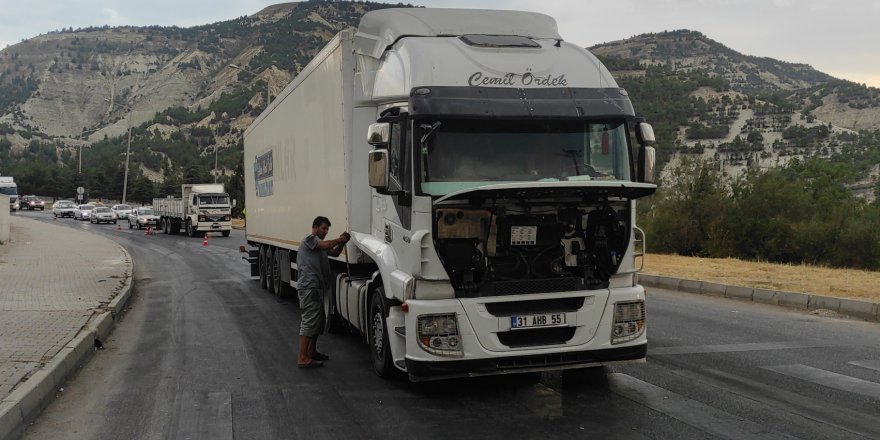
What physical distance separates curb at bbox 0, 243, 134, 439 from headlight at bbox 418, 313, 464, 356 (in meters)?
3.27

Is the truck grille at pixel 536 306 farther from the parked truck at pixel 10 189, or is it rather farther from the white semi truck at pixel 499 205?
the parked truck at pixel 10 189

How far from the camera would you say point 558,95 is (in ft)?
23.0

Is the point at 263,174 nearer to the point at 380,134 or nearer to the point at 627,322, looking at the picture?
the point at 380,134

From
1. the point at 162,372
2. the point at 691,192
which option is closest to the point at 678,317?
the point at 162,372

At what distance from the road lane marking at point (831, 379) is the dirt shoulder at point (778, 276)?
5.97m

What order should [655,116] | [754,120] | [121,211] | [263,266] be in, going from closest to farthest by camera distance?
[263,266] < [121,211] < [655,116] < [754,120]

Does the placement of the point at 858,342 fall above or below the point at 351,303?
below

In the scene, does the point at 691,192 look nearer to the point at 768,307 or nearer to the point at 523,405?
the point at 768,307

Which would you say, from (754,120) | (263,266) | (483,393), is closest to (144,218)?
(263,266)

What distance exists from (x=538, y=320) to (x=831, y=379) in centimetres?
313

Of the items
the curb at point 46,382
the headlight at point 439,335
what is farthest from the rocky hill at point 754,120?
the headlight at point 439,335

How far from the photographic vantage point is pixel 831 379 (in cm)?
728

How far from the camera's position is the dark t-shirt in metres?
8.34

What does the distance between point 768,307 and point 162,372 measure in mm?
10021
